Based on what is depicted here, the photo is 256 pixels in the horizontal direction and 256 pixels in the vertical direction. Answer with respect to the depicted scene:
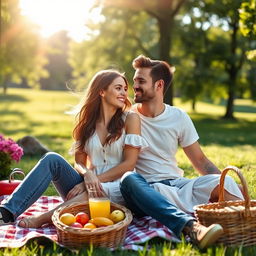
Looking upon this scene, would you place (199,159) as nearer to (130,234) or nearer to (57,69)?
(130,234)

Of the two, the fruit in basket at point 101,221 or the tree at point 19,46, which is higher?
the tree at point 19,46

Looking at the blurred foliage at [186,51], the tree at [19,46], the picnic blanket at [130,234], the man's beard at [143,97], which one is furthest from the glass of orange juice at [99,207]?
the tree at [19,46]

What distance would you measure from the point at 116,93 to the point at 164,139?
26.0 inches

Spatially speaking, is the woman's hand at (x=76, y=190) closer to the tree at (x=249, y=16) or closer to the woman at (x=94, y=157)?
the woman at (x=94, y=157)

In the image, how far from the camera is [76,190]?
4.21 m

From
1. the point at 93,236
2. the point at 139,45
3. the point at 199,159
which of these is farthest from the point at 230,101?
the point at 93,236

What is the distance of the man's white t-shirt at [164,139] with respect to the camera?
4551 mm

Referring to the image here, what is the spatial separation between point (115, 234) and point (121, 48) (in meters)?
20.0

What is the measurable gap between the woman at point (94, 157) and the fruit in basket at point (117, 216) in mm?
405

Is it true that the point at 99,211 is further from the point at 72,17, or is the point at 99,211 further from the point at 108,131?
the point at 72,17

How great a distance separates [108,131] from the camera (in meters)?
4.46

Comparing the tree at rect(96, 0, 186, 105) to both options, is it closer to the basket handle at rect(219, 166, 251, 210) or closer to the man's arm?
the man's arm

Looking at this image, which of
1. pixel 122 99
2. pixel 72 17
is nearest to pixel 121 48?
pixel 72 17

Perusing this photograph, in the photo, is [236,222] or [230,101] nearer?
[236,222]
